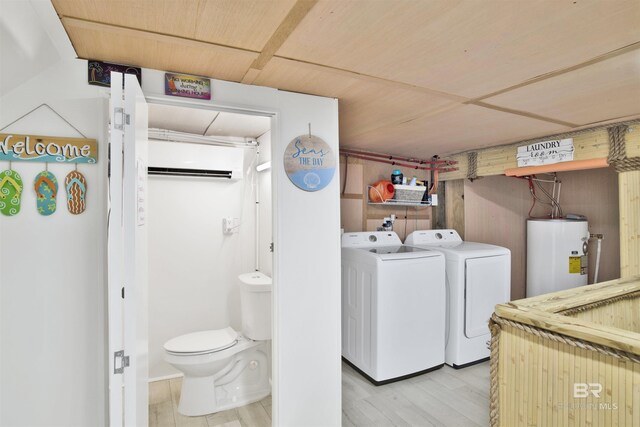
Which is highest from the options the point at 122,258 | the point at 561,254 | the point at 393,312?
the point at 122,258

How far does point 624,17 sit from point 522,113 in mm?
1118

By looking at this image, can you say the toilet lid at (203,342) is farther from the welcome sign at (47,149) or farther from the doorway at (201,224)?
the welcome sign at (47,149)

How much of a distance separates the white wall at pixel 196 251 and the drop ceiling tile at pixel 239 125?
0.15m

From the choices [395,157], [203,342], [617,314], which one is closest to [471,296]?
[617,314]

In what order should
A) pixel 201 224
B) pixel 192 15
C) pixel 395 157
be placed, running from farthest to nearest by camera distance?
pixel 395 157
pixel 201 224
pixel 192 15

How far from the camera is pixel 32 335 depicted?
1.34 m

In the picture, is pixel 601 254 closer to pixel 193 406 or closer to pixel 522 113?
pixel 522 113

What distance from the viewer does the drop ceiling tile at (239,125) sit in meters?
2.50

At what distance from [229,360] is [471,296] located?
2.02 metres

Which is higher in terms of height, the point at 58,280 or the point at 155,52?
the point at 155,52

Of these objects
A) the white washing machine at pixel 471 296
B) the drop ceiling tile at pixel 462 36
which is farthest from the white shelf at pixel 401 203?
the drop ceiling tile at pixel 462 36

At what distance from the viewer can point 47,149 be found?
4.41 feet

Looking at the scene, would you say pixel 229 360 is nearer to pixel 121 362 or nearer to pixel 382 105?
pixel 121 362

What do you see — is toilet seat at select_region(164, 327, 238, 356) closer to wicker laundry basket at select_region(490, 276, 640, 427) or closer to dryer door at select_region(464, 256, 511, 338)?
wicker laundry basket at select_region(490, 276, 640, 427)
